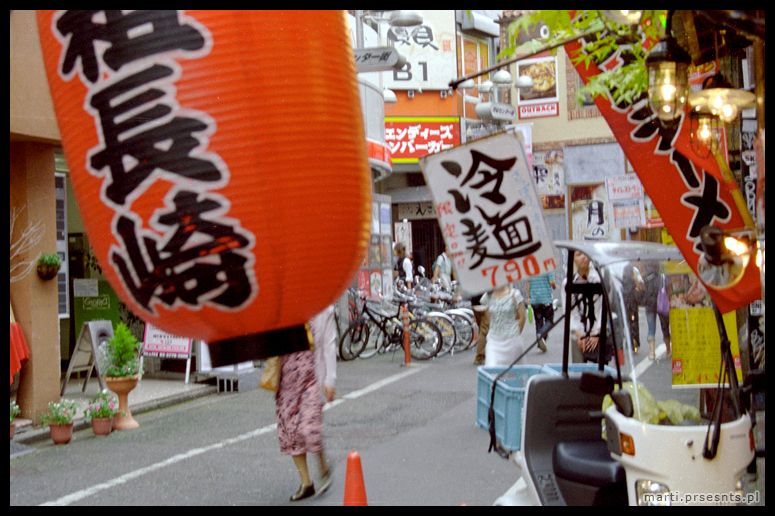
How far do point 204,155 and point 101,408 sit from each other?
9.26 meters

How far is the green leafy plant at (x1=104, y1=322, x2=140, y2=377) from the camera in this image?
37.1ft

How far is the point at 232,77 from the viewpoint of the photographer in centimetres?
253

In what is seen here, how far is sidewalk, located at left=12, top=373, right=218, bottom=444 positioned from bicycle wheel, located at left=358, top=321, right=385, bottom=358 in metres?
4.47

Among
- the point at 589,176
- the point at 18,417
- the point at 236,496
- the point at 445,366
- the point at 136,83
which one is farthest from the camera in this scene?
the point at 589,176

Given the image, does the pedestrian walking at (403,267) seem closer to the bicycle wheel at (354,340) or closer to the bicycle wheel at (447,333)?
the bicycle wheel at (447,333)

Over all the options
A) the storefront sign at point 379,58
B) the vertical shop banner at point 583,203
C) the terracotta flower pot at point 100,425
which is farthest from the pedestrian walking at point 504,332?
the vertical shop banner at point 583,203

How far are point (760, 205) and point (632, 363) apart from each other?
1.30m

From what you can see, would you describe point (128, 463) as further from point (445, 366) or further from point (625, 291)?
point (445, 366)

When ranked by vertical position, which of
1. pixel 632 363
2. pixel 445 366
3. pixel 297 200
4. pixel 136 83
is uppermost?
pixel 136 83

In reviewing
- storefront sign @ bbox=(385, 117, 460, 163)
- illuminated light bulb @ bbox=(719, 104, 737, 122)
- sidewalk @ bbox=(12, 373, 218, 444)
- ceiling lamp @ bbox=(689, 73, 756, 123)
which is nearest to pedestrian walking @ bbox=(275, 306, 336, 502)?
ceiling lamp @ bbox=(689, 73, 756, 123)

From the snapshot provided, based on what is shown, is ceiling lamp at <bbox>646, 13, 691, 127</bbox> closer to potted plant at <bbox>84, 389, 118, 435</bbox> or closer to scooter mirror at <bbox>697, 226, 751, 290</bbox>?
scooter mirror at <bbox>697, 226, 751, 290</bbox>

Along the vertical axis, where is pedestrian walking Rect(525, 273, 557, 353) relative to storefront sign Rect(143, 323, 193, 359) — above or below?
above

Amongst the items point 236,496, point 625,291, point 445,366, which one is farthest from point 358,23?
point 625,291

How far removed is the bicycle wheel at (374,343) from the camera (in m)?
18.2
